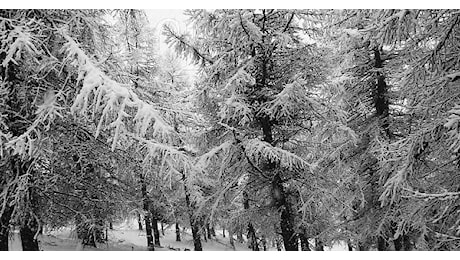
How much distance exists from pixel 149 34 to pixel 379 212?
40.2 ft

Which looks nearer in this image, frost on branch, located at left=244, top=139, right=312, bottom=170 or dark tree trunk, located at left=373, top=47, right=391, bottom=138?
frost on branch, located at left=244, top=139, right=312, bottom=170

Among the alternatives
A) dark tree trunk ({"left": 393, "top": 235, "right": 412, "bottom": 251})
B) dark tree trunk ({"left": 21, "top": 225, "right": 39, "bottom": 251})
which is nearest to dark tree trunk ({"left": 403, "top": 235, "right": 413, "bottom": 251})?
dark tree trunk ({"left": 393, "top": 235, "right": 412, "bottom": 251})

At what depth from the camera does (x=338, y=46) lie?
1059 cm

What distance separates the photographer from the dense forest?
518 cm

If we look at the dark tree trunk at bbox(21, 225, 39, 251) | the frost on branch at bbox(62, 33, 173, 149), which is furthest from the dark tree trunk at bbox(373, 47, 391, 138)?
the dark tree trunk at bbox(21, 225, 39, 251)

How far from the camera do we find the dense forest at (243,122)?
5184mm

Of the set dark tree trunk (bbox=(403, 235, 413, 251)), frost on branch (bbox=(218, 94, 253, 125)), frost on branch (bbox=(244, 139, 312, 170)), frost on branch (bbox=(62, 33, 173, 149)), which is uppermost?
frost on branch (bbox=(218, 94, 253, 125))

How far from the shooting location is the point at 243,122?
280 inches

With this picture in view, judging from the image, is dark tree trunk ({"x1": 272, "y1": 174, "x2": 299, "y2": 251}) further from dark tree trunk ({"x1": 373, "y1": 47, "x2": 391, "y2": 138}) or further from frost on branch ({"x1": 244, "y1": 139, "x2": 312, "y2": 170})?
dark tree trunk ({"x1": 373, "y1": 47, "x2": 391, "y2": 138})

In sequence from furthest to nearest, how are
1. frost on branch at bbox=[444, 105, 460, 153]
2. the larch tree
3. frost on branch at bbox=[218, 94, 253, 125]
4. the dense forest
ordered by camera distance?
the larch tree, frost on branch at bbox=[218, 94, 253, 125], the dense forest, frost on branch at bbox=[444, 105, 460, 153]

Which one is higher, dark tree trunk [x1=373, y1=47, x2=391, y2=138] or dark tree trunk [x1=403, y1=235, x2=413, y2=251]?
dark tree trunk [x1=373, y1=47, x2=391, y2=138]

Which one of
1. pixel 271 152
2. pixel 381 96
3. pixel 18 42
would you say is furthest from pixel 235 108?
pixel 381 96

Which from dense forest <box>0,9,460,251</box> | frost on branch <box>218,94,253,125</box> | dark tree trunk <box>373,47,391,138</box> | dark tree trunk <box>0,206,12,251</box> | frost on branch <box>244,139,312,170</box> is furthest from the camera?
dark tree trunk <box>373,47,391,138</box>
